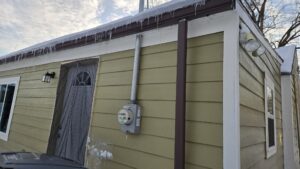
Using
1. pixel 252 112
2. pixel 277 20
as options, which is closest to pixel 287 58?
pixel 252 112

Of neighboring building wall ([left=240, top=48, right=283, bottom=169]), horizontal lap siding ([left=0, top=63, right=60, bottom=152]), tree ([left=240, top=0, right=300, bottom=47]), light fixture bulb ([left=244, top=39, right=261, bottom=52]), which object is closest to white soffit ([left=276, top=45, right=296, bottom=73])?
neighboring building wall ([left=240, top=48, right=283, bottom=169])

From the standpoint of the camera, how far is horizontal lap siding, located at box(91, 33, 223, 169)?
202 cm

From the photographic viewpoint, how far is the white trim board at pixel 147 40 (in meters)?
2.18

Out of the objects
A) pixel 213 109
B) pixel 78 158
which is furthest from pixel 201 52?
pixel 78 158

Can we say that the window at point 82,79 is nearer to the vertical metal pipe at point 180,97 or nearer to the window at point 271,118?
the vertical metal pipe at point 180,97

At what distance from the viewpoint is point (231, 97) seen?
191 centimetres

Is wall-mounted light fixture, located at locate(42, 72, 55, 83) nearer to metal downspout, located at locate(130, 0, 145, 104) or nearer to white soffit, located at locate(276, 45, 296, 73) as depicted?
metal downspout, located at locate(130, 0, 145, 104)

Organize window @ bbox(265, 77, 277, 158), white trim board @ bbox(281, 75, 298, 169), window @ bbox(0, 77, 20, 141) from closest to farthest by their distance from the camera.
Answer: window @ bbox(265, 77, 277, 158)
white trim board @ bbox(281, 75, 298, 169)
window @ bbox(0, 77, 20, 141)

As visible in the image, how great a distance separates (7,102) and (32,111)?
147cm

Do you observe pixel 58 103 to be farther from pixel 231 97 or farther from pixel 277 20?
pixel 277 20

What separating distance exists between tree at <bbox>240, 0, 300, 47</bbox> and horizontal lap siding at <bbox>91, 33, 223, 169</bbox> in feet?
36.0

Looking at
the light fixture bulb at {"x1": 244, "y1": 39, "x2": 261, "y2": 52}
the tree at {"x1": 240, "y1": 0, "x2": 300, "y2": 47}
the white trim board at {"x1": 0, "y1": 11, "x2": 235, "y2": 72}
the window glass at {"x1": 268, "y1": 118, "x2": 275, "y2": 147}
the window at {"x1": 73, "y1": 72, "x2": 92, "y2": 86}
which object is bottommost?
the window glass at {"x1": 268, "y1": 118, "x2": 275, "y2": 147}

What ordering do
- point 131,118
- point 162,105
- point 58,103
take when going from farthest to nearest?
point 58,103 → point 131,118 → point 162,105

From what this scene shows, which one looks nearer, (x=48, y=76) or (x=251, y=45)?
(x=251, y=45)
